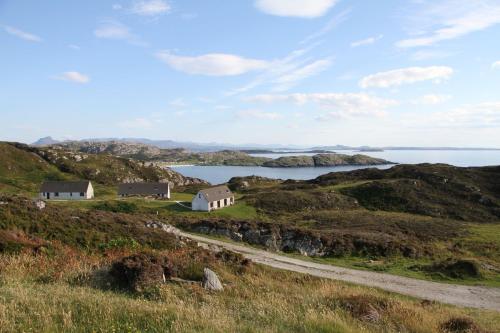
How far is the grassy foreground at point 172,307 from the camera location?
313 inches

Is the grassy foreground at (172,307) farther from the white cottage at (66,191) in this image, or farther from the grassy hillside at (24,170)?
the grassy hillside at (24,170)

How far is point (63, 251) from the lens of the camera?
17.8 m

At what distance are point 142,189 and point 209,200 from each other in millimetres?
27335

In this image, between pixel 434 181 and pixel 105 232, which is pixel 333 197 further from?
pixel 105 232

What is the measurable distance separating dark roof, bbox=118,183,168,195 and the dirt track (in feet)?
174

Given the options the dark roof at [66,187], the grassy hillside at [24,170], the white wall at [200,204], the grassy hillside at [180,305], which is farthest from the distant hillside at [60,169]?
the grassy hillside at [180,305]

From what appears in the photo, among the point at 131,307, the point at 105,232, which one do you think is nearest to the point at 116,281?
the point at 131,307

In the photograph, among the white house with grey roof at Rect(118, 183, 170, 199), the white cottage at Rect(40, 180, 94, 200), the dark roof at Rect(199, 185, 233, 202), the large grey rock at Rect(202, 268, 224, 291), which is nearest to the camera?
the large grey rock at Rect(202, 268, 224, 291)

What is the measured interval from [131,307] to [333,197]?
2940 inches

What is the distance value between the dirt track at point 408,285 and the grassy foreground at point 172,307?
54.9 feet

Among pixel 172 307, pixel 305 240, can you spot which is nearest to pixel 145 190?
pixel 305 240

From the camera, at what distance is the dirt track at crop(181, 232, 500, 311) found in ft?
86.5

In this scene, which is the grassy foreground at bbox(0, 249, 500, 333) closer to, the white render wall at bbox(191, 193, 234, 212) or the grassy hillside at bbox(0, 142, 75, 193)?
the white render wall at bbox(191, 193, 234, 212)

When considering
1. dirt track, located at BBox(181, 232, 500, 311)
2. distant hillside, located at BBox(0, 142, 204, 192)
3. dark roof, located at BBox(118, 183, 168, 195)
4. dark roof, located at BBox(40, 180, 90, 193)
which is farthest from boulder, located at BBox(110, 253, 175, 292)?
distant hillside, located at BBox(0, 142, 204, 192)
